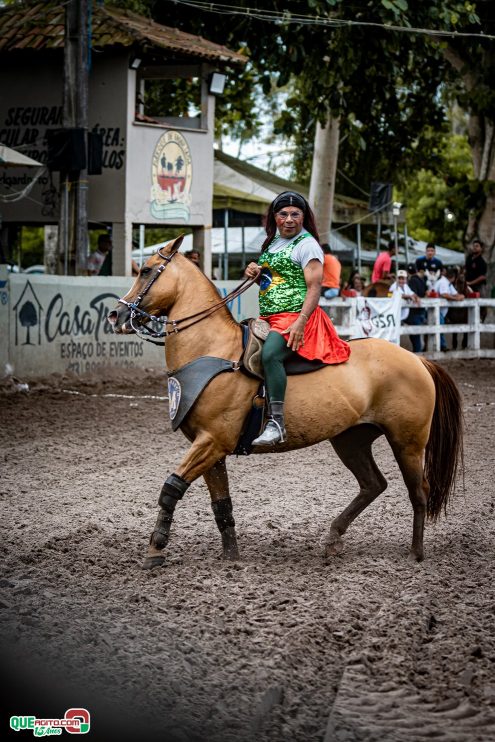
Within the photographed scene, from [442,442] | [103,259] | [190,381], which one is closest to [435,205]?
[103,259]

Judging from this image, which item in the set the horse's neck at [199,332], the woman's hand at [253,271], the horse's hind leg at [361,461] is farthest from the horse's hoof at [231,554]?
the woman's hand at [253,271]

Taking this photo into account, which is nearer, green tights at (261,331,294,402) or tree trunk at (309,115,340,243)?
green tights at (261,331,294,402)

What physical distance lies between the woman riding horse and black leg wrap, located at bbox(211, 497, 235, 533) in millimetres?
528

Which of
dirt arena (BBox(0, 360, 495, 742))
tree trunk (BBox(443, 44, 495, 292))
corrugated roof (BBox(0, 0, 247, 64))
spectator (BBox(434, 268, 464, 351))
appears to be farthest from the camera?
tree trunk (BBox(443, 44, 495, 292))

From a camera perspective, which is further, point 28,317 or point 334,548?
point 28,317

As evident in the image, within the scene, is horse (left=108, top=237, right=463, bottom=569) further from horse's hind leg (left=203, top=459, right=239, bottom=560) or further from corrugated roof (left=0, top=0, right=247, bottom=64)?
→ corrugated roof (left=0, top=0, right=247, bottom=64)

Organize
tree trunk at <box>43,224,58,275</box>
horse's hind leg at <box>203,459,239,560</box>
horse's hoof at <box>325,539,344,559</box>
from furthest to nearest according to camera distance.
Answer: tree trunk at <box>43,224,58,275</box>
horse's hoof at <box>325,539,344,559</box>
horse's hind leg at <box>203,459,239,560</box>

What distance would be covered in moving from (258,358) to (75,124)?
41.9 feet

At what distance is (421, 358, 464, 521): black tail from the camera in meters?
7.39

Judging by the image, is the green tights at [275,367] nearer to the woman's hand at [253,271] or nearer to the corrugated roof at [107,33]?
the woman's hand at [253,271]

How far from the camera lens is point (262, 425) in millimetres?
6758

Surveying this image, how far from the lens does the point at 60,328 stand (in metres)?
16.3

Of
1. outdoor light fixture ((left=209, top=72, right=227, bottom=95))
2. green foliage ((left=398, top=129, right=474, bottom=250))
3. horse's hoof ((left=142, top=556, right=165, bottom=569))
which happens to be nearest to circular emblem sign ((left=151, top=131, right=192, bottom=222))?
outdoor light fixture ((left=209, top=72, right=227, bottom=95))

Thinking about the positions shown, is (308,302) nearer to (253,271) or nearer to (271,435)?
(253,271)
